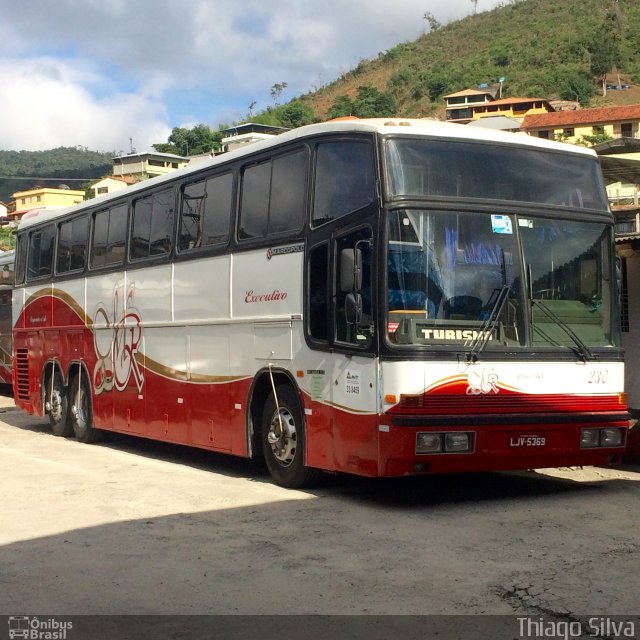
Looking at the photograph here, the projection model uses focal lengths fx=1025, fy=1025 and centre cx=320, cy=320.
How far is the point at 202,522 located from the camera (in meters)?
8.80

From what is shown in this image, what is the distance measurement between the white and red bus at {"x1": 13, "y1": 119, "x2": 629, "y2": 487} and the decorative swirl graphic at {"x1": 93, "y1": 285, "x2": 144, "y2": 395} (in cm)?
222

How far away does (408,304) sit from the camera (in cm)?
884

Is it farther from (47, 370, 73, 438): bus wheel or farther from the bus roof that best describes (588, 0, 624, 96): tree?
the bus roof

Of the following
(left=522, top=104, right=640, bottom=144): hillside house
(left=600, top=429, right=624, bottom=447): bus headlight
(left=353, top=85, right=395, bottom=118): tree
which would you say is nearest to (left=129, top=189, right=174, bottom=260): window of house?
(left=600, top=429, right=624, bottom=447): bus headlight

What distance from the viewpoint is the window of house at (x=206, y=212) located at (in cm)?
1177

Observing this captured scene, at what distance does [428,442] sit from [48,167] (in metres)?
180

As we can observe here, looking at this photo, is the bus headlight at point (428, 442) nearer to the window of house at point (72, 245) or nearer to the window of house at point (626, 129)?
the window of house at point (72, 245)

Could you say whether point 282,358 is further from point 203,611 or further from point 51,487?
point 203,611

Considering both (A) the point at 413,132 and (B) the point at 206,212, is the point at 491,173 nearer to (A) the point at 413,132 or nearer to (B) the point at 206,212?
(A) the point at 413,132

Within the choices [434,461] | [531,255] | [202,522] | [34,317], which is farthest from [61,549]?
[34,317]

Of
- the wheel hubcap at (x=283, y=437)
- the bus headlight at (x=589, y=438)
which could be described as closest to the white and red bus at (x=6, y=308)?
the wheel hubcap at (x=283, y=437)

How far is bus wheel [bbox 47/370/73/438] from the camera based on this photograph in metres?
16.8

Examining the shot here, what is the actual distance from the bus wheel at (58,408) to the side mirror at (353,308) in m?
8.73

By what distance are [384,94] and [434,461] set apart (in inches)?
6237
